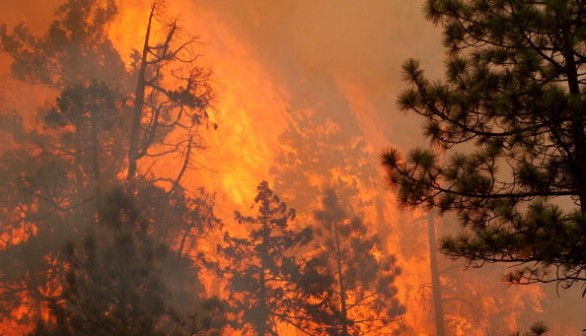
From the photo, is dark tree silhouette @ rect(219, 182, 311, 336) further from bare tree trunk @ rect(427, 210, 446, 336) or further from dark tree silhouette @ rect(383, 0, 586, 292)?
dark tree silhouette @ rect(383, 0, 586, 292)

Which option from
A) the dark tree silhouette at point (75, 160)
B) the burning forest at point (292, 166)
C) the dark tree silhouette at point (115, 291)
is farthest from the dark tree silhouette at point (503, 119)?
the dark tree silhouette at point (75, 160)

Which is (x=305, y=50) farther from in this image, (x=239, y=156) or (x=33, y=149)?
(x=33, y=149)

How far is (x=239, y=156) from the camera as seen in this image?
1308 inches

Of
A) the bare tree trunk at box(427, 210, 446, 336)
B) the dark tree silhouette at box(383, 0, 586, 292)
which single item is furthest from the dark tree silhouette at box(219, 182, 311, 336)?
the dark tree silhouette at box(383, 0, 586, 292)

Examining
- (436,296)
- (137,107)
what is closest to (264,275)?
(137,107)

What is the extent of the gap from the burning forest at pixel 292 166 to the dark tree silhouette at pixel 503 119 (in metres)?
0.03

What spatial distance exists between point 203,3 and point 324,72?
10.7m

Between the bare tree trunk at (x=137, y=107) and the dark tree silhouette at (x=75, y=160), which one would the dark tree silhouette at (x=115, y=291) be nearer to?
the dark tree silhouette at (x=75, y=160)

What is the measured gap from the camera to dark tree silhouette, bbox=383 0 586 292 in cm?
596

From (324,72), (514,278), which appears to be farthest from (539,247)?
(324,72)

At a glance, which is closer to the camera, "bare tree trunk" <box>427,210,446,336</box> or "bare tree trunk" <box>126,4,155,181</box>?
"bare tree trunk" <box>126,4,155,181</box>

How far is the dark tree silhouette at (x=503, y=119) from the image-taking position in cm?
596

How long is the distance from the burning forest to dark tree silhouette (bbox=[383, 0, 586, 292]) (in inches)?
1.0

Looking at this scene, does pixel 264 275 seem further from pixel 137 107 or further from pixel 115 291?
pixel 115 291
